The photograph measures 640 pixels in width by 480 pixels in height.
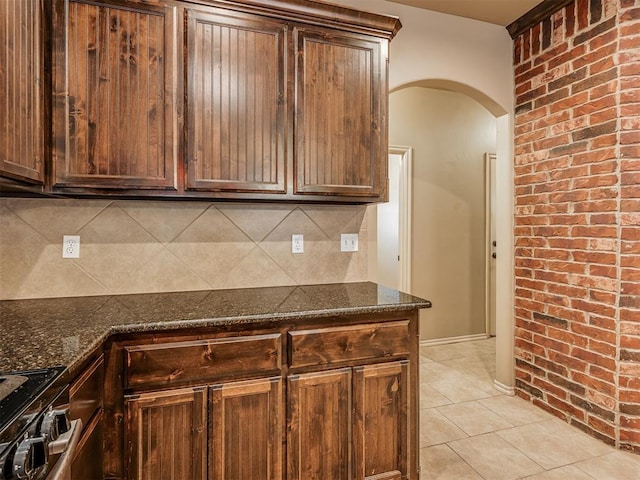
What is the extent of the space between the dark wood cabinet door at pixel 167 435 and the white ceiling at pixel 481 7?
277 cm

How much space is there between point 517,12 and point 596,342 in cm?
234

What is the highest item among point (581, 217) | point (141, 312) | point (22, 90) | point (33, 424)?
point (22, 90)

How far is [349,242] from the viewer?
8.27ft

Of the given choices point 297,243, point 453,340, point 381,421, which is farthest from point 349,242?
point 453,340

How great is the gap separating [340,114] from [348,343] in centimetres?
124

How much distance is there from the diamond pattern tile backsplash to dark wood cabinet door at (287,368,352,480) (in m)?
0.78

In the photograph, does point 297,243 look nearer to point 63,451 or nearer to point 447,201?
point 63,451

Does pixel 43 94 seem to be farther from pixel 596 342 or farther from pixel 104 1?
pixel 596 342

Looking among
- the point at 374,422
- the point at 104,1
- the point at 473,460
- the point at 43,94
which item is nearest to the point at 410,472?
the point at 374,422

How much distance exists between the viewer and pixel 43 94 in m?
1.69

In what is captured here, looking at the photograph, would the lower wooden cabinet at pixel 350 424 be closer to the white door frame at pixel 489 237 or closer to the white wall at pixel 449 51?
the white wall at pixel 449 51

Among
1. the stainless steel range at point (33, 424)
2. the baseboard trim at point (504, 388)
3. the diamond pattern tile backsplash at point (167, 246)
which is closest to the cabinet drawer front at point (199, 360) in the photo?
the stainless steel range at point (33, 424)

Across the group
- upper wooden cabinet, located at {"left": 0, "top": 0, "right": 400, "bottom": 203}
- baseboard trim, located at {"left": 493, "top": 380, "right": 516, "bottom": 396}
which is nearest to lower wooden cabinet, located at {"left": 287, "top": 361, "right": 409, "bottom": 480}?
upper wooden cabinet, located at {"left": 0, "top": 0, "right": 400, "bottom": 203}

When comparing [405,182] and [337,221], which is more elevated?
[405,182]
